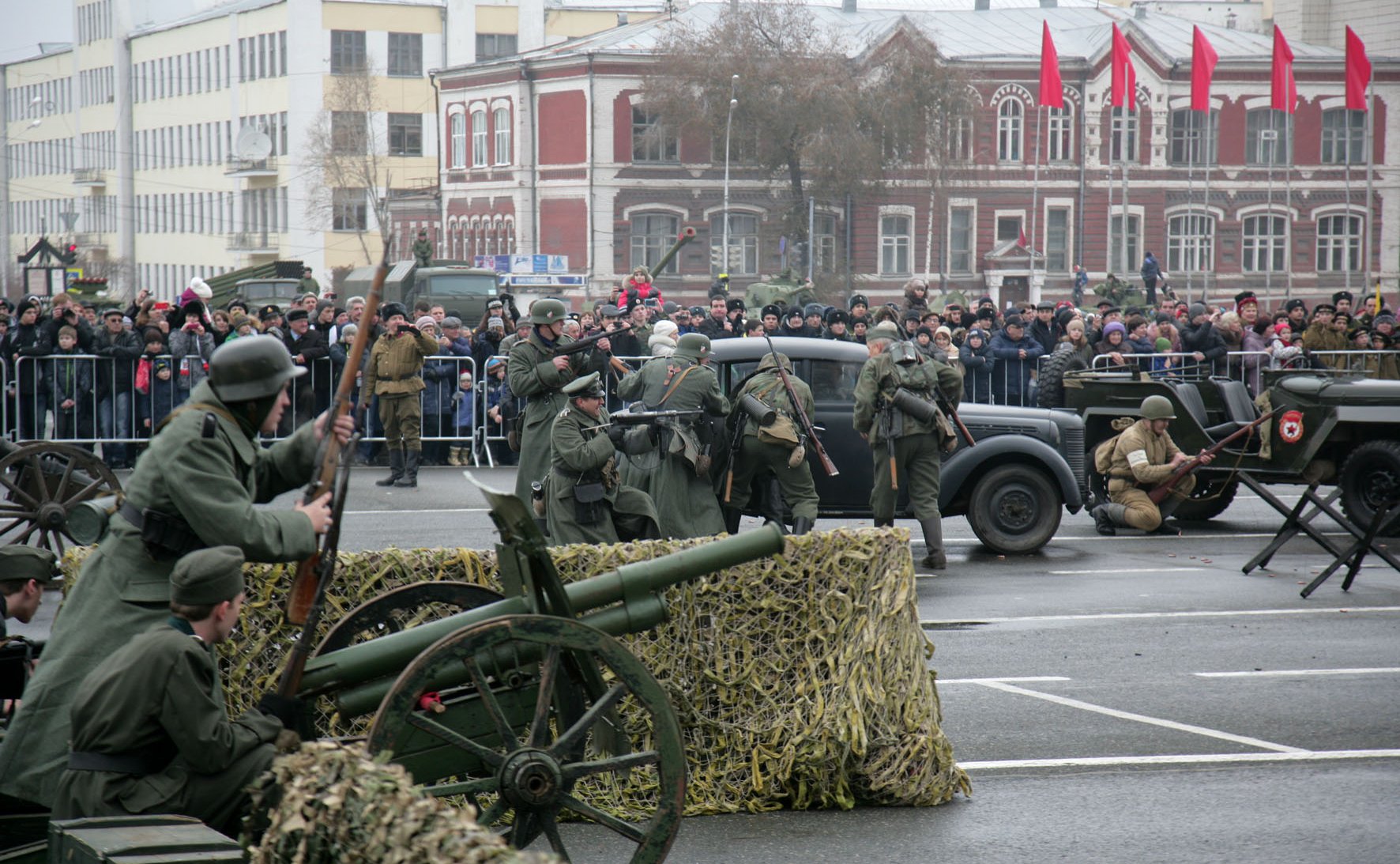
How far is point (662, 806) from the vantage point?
5.02 metres

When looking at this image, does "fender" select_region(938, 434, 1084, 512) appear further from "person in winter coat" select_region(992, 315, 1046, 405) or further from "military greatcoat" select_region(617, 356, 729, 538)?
"person in winter coat" select_region(992, 315, 1046, 405)

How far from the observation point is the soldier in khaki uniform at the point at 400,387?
17375 millimetres

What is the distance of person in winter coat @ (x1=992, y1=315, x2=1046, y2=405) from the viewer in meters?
21.3

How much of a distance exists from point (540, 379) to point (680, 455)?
122cm

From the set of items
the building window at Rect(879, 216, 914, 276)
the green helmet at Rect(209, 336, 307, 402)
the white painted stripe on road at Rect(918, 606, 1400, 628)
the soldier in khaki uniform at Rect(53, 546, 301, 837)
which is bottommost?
the white painted stripe on road at Rect(918, 606, 1400, 628)

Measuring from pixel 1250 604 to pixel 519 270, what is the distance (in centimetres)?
3795

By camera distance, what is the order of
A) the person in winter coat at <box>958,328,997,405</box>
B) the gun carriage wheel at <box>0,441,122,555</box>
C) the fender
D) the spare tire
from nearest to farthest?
the gun carriage wheel at <box>0,441,122,555</box>, the fender, the spare tire, the person in winter coat at <box>958,328,997,405</box>

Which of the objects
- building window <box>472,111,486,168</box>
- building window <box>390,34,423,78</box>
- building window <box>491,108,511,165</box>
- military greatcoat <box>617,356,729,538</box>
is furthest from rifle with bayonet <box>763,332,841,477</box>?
building window <box>390,34,423,78</box>

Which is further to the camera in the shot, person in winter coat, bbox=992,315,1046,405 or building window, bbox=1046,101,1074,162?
building window, bbox=1046,101,1074,162

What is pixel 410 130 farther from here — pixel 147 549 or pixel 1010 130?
pixel 147 549

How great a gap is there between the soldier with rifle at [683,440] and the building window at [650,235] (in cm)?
5148

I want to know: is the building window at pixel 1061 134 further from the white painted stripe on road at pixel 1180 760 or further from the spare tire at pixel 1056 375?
the white painted stripe on road at pixel 1180 760

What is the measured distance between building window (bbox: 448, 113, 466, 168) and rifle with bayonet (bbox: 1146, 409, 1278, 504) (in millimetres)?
55793

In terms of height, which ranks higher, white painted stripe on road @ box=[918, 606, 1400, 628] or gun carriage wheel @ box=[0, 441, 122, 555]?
gun carriage wheel @ box=[0, 441, 122, 555]
